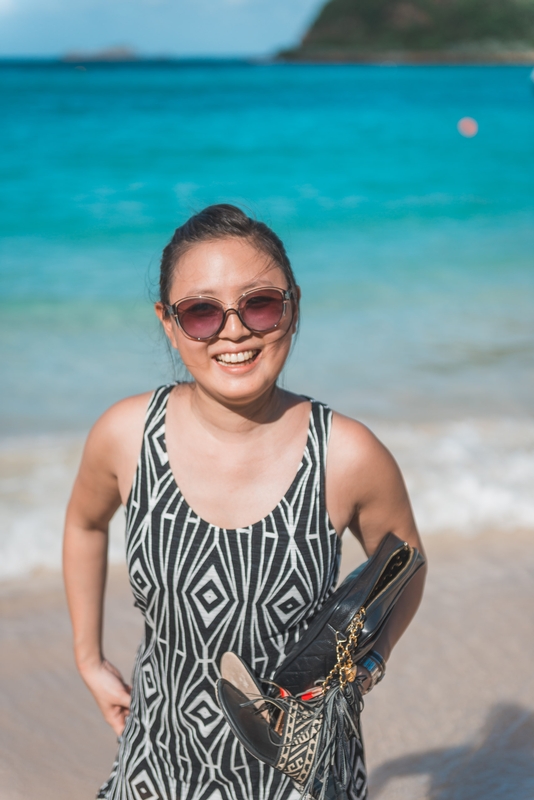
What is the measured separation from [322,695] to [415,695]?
187 cm

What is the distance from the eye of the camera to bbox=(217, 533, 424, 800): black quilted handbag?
1515mm

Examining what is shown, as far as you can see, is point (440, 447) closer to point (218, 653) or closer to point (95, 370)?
point (95, 370)

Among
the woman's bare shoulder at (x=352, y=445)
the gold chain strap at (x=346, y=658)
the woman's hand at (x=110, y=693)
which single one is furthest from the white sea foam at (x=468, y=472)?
the gold chain strap at (x=346, y=658)

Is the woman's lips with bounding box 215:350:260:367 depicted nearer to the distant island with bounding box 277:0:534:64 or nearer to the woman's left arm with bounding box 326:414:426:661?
the woman's left arm with bounding box 326:414:426:661

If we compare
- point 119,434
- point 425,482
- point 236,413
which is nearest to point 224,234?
point 236,413

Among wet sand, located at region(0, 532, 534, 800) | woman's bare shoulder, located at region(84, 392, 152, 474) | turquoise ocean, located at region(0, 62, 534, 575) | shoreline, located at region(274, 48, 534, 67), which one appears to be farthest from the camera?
shoreline, located at region(274, 48, 534, 67)

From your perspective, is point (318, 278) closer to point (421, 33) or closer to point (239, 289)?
point (239, 289)

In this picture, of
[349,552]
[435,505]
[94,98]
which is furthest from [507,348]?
[94,98]

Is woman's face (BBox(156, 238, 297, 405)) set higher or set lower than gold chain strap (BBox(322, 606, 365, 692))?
higher

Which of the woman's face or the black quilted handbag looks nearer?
the black quilted handbag

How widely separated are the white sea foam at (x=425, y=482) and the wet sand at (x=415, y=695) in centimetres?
26

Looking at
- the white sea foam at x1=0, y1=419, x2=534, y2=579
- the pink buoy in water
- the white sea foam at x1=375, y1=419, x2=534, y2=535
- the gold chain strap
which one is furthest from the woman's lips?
the pink buoy in water

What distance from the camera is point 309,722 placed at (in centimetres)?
151

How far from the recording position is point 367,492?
1754 mm
